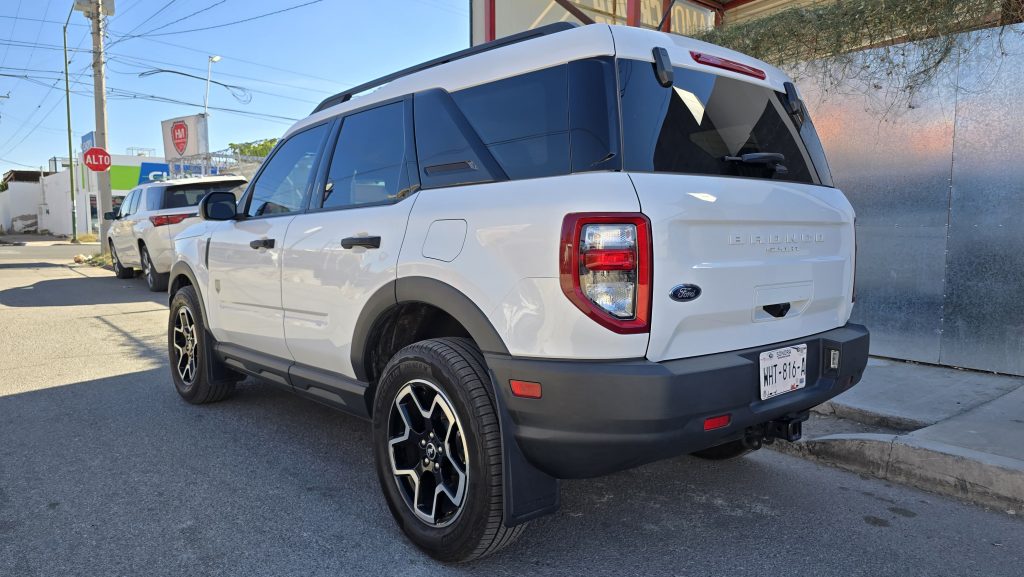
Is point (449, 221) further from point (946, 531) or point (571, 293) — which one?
point (946, 531)

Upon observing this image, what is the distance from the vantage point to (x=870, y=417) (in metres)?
4.36

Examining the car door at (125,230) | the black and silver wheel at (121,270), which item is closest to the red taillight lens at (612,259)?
the car door at (125,230)

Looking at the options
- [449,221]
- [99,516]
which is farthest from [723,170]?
[99,516]

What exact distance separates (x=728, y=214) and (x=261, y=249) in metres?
2.62

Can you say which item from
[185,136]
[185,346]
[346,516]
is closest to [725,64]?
[346,516]

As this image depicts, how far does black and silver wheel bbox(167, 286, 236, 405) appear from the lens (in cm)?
471

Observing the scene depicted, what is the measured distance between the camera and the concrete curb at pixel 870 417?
4.18 meters

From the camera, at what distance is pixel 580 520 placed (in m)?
3.11

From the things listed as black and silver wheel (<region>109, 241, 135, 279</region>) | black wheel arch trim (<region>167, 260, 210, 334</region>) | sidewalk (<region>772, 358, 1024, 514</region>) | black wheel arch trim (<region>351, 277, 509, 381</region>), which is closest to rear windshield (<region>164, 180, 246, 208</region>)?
black and silver wheel (<region>109, 241, 135, 279</region>)

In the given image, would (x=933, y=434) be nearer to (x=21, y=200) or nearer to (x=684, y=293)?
(x=684, y=293)

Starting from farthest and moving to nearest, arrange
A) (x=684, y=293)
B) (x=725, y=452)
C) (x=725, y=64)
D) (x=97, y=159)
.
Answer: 1. (x=97, y=159)
2. (x=725, y=452)
3. (x=725, y=64)
4. (x=684, y=293)

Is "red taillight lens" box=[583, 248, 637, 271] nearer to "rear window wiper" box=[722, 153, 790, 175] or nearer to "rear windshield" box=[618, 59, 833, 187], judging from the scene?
"rear windshield" box=[618, 59, 833, 187]

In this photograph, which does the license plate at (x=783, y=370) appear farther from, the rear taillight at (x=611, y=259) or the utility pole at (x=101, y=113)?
the utility pole at (x=101, y=113)

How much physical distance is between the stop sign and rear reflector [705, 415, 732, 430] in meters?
18.6
